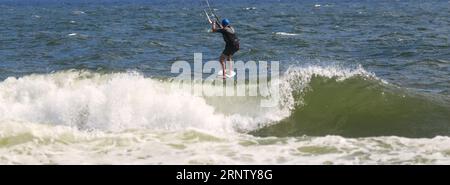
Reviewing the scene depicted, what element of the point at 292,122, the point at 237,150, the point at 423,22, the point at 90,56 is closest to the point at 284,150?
the point at 237,150

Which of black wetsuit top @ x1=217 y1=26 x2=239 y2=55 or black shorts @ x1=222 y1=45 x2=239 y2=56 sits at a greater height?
black wetsuit top @ x1=217 y1=26 x2=239 y2=55

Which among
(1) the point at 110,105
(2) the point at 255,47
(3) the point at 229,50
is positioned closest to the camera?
(1) the point at 110,105

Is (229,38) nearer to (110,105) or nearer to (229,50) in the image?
(229,50)

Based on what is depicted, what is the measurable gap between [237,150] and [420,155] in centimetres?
317

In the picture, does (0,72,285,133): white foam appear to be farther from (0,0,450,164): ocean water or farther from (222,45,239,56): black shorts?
(222,45,239,56): black shorts

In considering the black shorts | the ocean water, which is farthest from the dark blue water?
the black shorts

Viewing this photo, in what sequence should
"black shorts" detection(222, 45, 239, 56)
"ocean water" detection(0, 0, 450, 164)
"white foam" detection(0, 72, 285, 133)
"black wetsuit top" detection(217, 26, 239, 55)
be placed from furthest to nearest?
"black shorts" detection(222, 45, 239, 56) → "black wetsuit top" detection(217, 26, 239, 55) → "white foam" detection(0, 72, 285, 133) → "ocean water" detection(0, 0, 450, 164)

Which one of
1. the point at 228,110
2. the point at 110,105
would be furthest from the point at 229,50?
the point at 110,105

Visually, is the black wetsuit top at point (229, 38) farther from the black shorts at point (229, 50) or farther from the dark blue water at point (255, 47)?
the dark blue water at point (255, 47)

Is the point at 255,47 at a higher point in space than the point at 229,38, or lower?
lower

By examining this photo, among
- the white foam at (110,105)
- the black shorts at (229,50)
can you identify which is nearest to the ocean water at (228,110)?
the white foam at (110,105)

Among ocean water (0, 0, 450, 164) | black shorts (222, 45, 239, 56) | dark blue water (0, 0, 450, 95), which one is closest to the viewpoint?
ocean water (0, 0, 450, 164)

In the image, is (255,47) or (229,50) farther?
(255,47)
